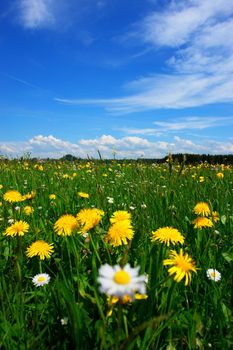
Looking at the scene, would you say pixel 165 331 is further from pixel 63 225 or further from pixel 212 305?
pixel 63 225

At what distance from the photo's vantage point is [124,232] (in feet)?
6.46

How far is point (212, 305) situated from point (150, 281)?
1.28 ft

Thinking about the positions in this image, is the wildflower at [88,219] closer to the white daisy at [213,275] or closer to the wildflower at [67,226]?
the wildflower at [67,226]

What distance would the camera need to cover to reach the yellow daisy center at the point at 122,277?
89 centimetres

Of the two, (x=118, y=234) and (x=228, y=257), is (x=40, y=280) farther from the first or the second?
(x=228, y=257)

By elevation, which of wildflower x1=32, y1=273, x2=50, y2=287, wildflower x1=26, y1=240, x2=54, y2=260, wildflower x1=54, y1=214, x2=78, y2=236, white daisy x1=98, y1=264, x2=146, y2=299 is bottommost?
wildflower x1=32, y1=273, x2=50, y2=287

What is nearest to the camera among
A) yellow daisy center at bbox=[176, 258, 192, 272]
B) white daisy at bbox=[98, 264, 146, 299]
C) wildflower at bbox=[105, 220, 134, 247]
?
white daisy at bbox=[98, 264, 146, 299]

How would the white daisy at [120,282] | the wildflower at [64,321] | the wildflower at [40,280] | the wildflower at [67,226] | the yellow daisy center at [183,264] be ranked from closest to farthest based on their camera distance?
the white daisy at [120,282], the yellow daisy center at [183,264], the wildflower at [64,321], the wildflower at [40,280], the wildflower at [67,226]

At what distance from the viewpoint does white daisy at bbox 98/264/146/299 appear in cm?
86

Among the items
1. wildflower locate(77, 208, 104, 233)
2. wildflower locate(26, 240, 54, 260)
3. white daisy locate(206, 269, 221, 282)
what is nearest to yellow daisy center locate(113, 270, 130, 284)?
wildflower locate(77, 208, 104, 233)

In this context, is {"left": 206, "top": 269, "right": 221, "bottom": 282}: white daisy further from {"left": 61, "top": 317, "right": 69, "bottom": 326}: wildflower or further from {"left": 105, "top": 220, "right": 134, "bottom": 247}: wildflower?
{"left": 61, "top": 317, "right": 69, "bottom": 326}: wildflower

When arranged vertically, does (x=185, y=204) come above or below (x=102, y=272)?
below

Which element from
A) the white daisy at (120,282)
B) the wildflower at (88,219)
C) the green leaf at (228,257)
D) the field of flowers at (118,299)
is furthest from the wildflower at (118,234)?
the white daisy at (120,282)

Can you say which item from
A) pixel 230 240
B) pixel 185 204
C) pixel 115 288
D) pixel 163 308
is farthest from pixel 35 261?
pixel 185 204
